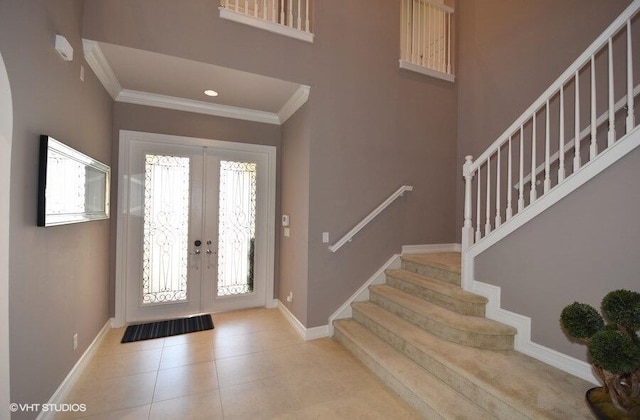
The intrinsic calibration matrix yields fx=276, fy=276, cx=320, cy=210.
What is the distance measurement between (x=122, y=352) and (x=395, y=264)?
10.6 ft

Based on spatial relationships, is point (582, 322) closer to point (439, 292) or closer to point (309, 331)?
point (439, 292)

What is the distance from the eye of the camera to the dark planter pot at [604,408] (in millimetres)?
1327

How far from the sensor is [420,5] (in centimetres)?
419

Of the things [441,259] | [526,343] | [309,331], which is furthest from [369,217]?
[526,343]

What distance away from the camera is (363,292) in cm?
347

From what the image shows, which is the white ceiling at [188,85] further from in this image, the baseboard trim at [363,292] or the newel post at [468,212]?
the baseboard trim at [363,292]

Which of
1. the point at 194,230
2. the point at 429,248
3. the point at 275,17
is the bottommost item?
the point at 429,248

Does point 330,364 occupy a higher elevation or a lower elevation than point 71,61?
lower

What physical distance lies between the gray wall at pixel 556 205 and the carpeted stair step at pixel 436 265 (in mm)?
335

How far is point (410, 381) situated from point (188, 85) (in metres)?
3.74

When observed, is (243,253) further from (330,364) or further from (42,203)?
(42,203)

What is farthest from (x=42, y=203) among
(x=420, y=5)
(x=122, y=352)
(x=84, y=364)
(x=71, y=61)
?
(x=420, y=5)

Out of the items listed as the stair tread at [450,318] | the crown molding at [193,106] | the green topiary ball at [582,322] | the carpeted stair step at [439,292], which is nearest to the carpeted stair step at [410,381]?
the stair tread at [450,318]

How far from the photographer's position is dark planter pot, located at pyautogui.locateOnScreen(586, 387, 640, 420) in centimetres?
133
